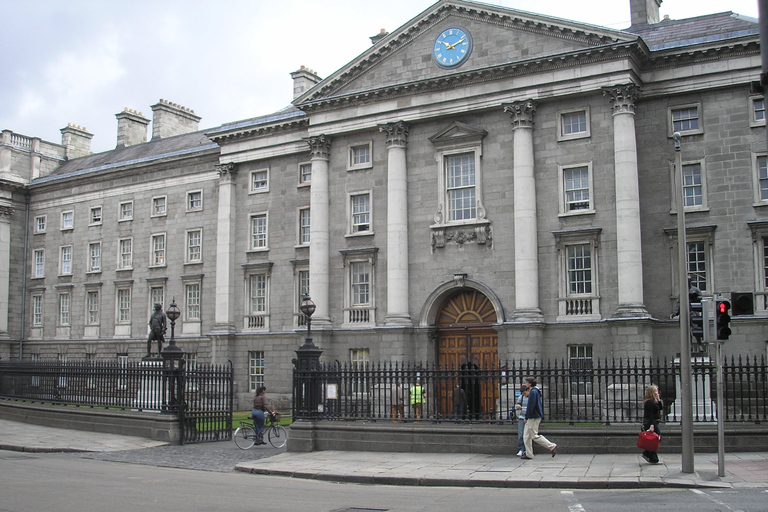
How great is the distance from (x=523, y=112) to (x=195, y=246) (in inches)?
831

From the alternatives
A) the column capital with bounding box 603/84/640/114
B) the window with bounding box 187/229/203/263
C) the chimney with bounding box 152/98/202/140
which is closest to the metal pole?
the column capital with bounding box 603/84/640/114

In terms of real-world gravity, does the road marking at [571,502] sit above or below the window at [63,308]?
below

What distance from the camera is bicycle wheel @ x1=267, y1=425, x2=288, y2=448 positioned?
23016mm

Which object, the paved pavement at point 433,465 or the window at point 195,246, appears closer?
the paved pavement at point 433,465

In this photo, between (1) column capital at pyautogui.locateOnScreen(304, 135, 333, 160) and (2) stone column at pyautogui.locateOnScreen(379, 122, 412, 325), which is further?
(1) column capital at pyautogui.locateOnScreen(304, 135, 333, 160)

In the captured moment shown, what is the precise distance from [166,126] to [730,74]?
38886mm

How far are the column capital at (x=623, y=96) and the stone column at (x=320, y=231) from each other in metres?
13.5

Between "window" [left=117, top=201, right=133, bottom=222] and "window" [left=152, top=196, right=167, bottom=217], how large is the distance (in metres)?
2.05

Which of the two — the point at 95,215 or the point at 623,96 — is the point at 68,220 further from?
the point at 623,96

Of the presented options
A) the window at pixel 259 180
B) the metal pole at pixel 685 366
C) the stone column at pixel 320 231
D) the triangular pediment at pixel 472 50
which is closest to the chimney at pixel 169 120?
the window at pixel 259 180

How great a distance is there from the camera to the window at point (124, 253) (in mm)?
48125

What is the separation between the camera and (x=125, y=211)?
161ft

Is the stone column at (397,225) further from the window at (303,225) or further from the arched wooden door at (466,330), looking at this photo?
the window at (303,225)

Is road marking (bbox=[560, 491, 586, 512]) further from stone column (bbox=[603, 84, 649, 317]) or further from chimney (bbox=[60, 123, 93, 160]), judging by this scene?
chimney (bbox=[60, 123, 93, 160])
